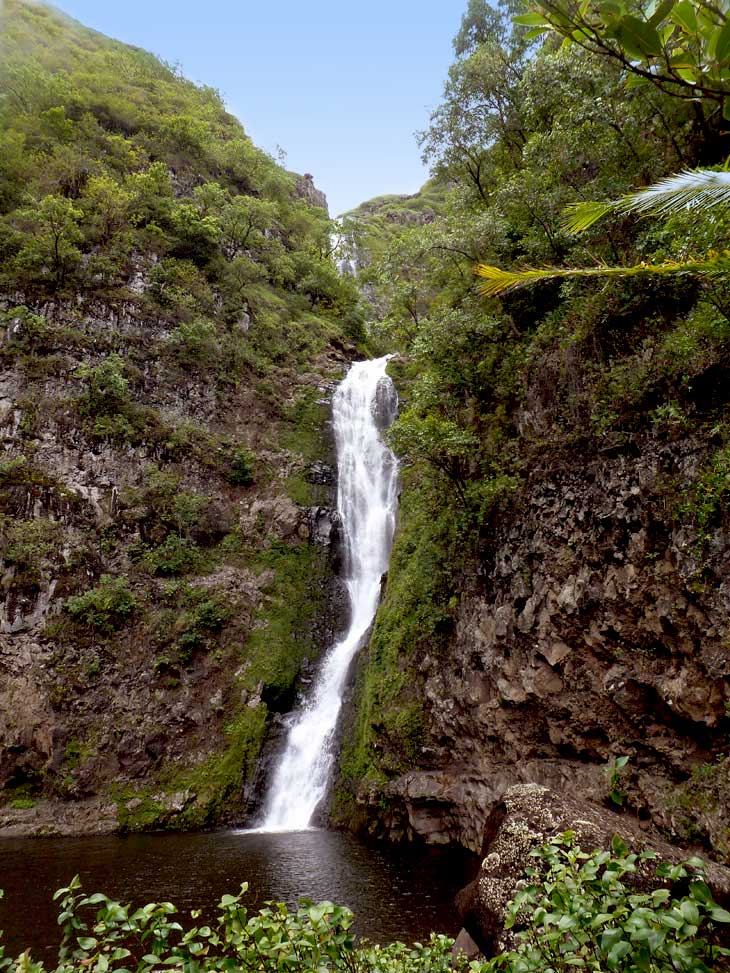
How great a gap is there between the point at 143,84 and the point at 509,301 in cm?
3284

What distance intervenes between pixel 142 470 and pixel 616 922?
19.4 meters

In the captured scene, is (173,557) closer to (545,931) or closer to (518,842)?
(518,842)

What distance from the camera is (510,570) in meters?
10.3

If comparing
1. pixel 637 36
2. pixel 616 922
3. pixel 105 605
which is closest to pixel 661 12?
pixel 637 36

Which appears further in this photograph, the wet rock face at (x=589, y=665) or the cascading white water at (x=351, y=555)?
the cascading white water at (x=351, y=555)

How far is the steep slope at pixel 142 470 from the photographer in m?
14.8

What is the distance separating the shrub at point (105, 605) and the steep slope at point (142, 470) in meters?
0.06

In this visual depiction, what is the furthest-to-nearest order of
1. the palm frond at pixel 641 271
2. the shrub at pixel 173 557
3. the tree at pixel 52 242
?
the tree at pixel 52 242
the shrub at pixel 173 557
the palm frond at pixel 641 271

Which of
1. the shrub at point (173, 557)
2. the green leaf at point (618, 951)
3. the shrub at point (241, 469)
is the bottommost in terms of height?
the green leaf at point (618, 951)

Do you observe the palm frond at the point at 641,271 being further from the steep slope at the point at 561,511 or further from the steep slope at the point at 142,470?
the steep slope at the point at 142,470

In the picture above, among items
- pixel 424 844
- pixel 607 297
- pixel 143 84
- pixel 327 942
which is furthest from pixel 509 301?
pixel 143 84

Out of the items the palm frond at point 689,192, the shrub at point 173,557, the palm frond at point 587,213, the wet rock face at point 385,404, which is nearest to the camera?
the palm frond at point 689,192

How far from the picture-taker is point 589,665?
841cm

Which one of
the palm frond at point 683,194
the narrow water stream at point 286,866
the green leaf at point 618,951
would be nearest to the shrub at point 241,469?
the narrow water stream at point 286,866
